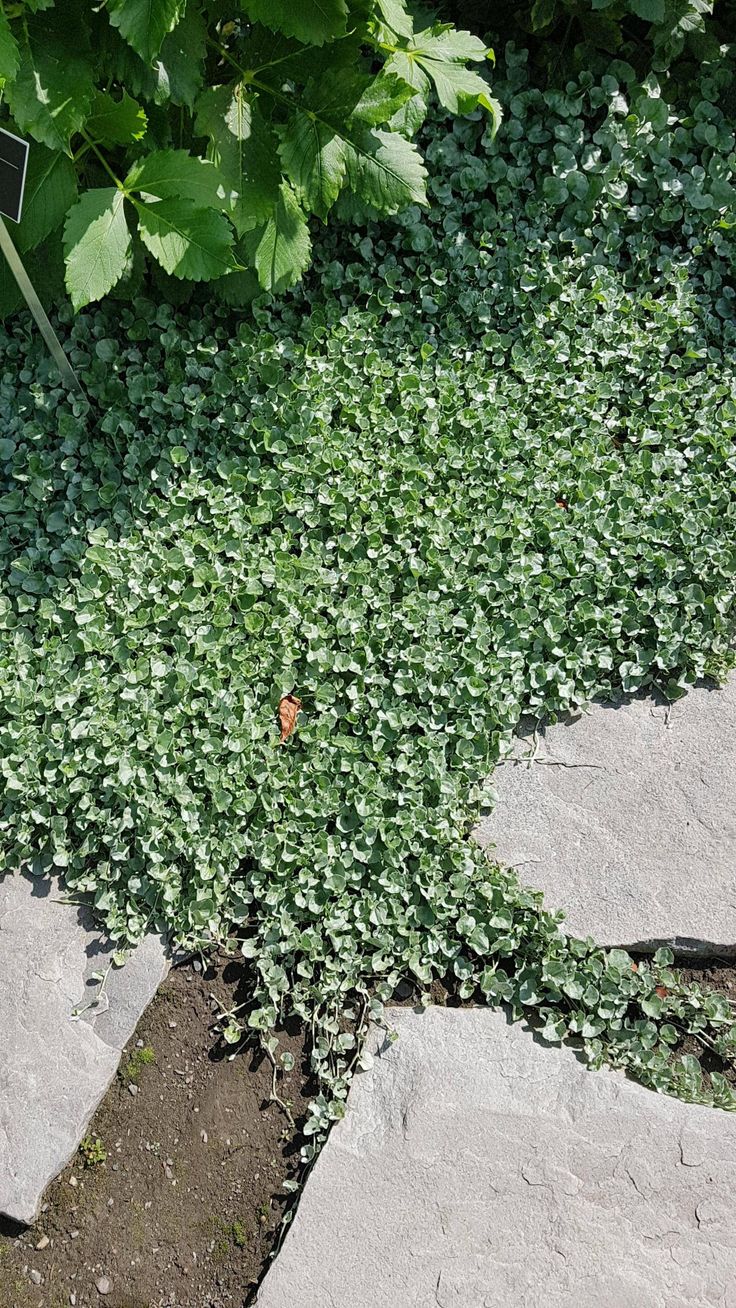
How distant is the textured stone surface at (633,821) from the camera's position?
2549 millimetres

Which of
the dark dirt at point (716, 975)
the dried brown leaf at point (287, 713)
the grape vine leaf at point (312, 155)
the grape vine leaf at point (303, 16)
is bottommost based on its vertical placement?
the dark dirt at point (716, 975)

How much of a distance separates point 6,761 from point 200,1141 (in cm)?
105

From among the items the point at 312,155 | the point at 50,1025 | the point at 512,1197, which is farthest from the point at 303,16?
the point at 512,1197

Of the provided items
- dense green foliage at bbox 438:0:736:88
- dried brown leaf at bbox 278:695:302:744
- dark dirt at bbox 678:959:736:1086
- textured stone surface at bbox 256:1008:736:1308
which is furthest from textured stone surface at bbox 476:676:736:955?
dense green foliage at bbox 438:0:736:88

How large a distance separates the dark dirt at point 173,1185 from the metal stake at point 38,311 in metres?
1.86

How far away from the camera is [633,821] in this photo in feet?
8.79

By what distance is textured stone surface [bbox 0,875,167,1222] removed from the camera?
2.27 m

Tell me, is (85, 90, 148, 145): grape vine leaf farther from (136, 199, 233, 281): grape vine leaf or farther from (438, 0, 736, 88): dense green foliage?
(438, 0, 736, 88): dense green foliage

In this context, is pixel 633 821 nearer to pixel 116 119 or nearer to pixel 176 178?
pixel 176 178

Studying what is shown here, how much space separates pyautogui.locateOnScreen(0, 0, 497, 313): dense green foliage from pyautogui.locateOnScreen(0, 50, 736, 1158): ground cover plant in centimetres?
39

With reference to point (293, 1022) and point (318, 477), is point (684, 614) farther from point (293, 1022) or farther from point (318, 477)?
point (293, 1022)

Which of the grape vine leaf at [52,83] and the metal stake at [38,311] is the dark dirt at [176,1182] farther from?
the grape vine leaf at [52,83]

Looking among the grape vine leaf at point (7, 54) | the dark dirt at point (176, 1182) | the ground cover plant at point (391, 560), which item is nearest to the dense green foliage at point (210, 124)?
the grape vine leaf at point (7, 54)

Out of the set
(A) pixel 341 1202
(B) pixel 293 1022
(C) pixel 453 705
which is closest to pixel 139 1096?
(B) pixel 293 1022
